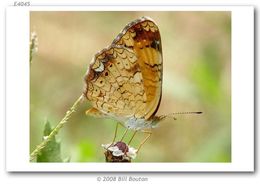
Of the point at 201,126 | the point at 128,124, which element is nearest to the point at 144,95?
the point at 128,124

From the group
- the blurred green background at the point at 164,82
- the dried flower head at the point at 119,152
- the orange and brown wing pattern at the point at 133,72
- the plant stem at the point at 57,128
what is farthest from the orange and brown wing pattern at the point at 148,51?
the plant stem at the point at 57,128

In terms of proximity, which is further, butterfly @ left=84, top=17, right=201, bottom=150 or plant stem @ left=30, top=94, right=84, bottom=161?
butterfly @ left=84, top=17, right=201, bottom=150

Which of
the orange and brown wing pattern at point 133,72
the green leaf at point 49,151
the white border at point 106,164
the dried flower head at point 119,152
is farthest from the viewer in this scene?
the white border at point 106,164

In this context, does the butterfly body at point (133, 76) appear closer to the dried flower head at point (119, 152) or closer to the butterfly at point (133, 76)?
the butterfly at point (133, 76)

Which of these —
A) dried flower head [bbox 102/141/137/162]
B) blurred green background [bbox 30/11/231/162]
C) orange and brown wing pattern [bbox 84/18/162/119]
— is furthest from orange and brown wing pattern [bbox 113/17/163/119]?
blurred green background [bbox 30/11/231/162]

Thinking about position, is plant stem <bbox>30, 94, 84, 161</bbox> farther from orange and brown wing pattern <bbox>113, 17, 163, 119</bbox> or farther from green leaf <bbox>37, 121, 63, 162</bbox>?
orange and brown wing pattern <bbox>113, 17, 163, 119</bbox>

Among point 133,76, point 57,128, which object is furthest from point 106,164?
point 57,128
